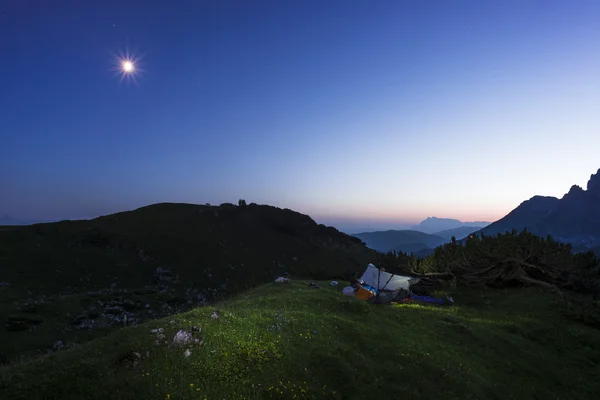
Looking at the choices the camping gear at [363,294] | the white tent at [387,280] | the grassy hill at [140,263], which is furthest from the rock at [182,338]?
the white tent at [387,280]

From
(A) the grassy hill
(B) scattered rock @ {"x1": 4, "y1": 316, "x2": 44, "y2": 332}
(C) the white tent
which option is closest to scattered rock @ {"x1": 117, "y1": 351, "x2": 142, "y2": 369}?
(A) the grassy hill

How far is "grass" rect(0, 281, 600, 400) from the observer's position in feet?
31.8

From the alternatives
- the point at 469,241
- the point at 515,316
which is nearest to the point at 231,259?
the point at 469,241

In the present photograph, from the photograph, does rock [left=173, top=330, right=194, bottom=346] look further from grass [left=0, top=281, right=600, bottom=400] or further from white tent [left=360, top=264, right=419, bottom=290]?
white tent [left=360, top=264, right=419, bottom=290]

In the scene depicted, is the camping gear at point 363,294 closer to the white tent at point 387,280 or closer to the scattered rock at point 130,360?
the white tent at point 387,280

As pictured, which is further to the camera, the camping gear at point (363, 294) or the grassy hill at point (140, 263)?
the grassy hill at point (140, 263)

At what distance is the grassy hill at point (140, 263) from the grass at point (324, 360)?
87.0 feet

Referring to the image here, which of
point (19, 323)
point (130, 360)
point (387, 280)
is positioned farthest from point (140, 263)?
point (130, 360)

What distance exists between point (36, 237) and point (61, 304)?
49839 mm

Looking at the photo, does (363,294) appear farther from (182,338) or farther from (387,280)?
(182,338)

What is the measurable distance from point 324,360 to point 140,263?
77.7 metres

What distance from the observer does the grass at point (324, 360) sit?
9.69 m

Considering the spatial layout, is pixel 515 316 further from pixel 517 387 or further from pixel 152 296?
pixel 152 296

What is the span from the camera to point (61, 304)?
43.4m
